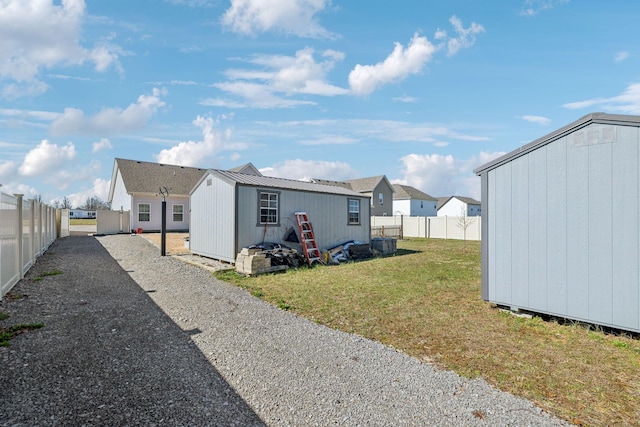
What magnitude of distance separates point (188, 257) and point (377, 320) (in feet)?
31.3

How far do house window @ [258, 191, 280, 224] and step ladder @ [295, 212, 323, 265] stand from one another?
0.91m

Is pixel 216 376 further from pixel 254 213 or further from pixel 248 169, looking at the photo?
pixel 248 169

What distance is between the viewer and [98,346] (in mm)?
4266

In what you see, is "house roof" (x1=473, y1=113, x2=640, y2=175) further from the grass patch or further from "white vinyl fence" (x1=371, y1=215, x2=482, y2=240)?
"white vinyl fence" (x1=371, y1=215, x2=482, y2=240)

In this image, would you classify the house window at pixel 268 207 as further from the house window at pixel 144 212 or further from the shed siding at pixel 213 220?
the house window at pixel 144 212

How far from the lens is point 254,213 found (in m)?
11.4

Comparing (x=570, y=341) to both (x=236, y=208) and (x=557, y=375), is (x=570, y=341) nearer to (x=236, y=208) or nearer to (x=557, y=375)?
(x=557, y=375)

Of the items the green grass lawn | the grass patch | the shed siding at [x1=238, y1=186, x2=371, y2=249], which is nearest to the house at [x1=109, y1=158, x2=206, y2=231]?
the shed siding at [x1=238, y1=186, x2=371, y2=249]

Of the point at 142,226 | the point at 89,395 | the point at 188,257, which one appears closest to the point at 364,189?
the point at 142,226

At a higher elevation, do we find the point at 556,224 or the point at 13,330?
the point at 556,224

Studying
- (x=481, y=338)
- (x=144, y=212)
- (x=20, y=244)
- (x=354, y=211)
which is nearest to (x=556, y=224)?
(x=481, y=338)

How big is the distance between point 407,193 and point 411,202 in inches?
59.9

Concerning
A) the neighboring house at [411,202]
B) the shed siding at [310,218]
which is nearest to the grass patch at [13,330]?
the shed siding at [310,218]

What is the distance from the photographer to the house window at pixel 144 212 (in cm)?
2395
